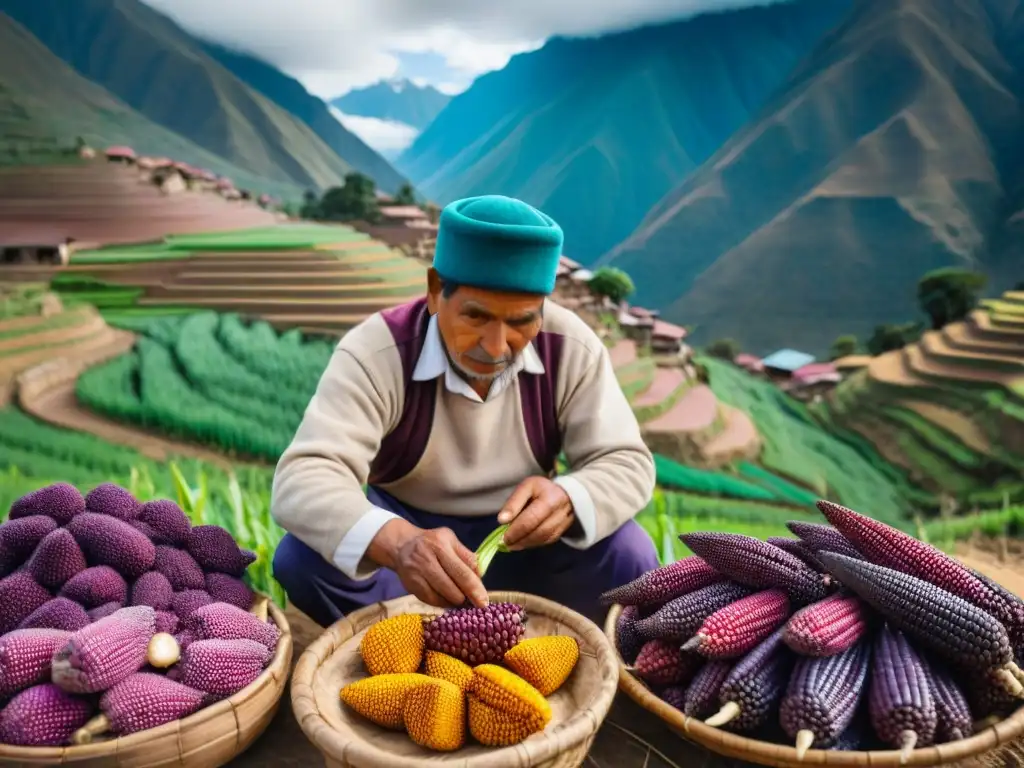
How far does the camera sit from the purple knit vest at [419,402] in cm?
211

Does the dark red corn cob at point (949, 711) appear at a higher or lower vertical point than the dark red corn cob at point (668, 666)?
higher

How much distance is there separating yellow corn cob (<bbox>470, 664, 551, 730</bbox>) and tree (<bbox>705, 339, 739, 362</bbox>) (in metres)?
16.1

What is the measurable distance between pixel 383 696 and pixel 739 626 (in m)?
0.72

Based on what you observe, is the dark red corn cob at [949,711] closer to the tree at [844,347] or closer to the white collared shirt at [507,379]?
the white collared shirt at [507,379]

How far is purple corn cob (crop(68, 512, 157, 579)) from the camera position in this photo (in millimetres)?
1914

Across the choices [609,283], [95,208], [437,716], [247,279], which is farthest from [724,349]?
[437,716]

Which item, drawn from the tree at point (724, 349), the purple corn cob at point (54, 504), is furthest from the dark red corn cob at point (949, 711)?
the tree at point (724, 349)

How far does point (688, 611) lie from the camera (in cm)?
171

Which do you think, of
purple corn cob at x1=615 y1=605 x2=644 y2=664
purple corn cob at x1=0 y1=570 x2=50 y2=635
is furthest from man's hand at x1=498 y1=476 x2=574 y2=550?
purple corn cob at x1=0 y1=570 x2=50 y2=635

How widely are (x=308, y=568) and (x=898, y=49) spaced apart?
20057 millimetres

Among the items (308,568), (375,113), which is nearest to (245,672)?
(308,568)

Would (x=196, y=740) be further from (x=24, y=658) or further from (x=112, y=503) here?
(x=112, y=503)

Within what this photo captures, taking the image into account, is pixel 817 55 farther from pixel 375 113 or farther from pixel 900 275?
pixel 375 113

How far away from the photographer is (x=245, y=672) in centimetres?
169
